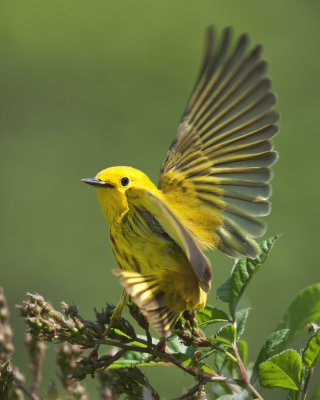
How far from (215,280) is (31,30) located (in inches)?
188

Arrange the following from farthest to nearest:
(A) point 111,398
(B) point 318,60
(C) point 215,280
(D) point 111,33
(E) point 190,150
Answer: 1. (D) point 111,33
2. (B) point 318,60
3. (C) point 215,280
4. (E) point 190,150
5. (A) point 111,398

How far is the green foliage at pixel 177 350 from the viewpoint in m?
2.07

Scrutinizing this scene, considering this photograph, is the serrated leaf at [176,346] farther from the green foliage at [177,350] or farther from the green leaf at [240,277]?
the green leaf at [240,277]

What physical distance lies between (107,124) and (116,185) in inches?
204

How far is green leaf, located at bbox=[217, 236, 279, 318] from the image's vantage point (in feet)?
8.00

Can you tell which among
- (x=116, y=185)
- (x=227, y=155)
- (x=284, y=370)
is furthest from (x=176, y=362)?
(x=227, y=155)

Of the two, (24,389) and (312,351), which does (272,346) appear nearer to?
(312,351)

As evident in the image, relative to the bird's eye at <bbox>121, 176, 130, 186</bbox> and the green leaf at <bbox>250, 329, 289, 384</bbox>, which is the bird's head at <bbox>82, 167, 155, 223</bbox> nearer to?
the bird's eye at <bbox>121, 176, 130, 186</bbox>

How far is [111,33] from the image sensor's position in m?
8.98

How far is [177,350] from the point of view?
259 cm

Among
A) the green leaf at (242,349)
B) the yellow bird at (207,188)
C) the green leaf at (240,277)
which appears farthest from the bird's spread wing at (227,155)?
the green leaf at (242,349)

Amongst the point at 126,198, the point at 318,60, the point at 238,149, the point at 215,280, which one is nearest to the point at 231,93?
the point at 238,149

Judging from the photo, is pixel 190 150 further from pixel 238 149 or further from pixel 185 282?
pixel 185 282

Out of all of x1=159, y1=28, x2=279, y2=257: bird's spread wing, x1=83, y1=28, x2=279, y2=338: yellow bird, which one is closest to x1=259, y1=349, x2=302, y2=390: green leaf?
x1=83, y1=28, x2=279, y2=338: yellow bird
